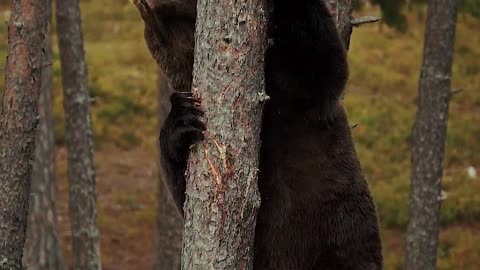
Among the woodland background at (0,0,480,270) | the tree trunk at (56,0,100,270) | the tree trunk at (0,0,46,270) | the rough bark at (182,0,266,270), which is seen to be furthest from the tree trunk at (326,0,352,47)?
the woodland background at (0,0,480,270)

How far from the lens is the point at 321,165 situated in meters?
4.25

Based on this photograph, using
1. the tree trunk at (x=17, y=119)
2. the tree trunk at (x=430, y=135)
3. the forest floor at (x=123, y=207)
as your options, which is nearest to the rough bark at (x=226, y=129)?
the tree trunk at (x=17, y=119)

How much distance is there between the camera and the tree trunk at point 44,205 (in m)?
8.41

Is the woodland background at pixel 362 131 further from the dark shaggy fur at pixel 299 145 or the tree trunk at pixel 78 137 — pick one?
the dark shaggy fur at pixel 299 145

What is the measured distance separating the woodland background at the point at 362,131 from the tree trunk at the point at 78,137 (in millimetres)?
1339

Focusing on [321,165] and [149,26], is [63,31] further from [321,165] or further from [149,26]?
[321,165]

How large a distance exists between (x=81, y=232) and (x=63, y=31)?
1.96 m

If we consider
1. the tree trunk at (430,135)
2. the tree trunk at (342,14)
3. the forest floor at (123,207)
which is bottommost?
the forest floor at (123,207)

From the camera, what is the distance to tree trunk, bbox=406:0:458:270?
325 inches

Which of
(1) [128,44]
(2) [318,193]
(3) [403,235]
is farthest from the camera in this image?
(1) [128,44]

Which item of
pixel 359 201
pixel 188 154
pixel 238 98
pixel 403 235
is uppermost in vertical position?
pixel 238 98

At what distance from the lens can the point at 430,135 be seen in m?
8.39

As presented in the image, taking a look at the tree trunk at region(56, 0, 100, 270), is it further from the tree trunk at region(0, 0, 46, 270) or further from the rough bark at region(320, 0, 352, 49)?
the rough bark at region(320, 0, 352, 49)

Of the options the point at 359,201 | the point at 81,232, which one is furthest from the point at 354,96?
the point at 359,201
